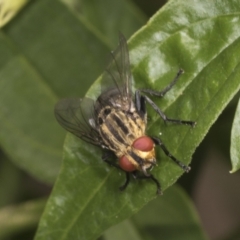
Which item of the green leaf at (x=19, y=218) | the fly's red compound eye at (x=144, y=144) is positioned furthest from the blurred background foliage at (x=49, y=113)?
the fly's red compound eye at (x=144, y=144)

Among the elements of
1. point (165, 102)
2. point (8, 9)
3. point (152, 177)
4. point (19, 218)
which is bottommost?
→ point (19, 218)

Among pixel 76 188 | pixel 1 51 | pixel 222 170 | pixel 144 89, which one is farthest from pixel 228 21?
pixel 222 170

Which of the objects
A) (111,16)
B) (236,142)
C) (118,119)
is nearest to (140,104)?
(118,119)

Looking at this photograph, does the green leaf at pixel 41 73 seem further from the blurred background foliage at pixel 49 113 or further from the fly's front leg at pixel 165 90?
the fly's front leg at pixel 165 90

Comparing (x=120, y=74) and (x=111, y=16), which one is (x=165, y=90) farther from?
(x=111, y=16)

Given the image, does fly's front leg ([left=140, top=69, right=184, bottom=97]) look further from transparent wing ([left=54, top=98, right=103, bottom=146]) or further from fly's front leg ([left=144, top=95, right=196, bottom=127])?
transparent wing ([left=54, top=98, right=103, bottom=146])
